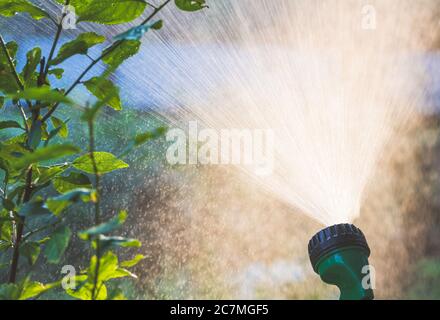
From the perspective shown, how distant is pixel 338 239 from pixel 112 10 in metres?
0.46

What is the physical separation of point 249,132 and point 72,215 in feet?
5.87

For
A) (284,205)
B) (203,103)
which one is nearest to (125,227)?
(203,103)

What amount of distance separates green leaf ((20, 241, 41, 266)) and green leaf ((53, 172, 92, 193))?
6 centimetres

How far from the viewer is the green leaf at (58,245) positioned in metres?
0.36

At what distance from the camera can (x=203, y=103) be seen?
5305mm

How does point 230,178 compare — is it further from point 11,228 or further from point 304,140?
point 11,228

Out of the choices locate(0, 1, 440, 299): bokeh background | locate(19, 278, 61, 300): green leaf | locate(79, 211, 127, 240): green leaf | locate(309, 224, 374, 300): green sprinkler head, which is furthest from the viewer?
locate(0, 1, 440, 299): bokeh background

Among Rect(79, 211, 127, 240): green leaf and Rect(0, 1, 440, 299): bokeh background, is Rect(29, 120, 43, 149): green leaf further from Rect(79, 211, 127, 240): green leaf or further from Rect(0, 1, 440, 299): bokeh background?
Rect(0, 1, 440, 299): bokeh background

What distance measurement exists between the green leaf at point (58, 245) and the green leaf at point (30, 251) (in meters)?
0.10

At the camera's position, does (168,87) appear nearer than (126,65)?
No

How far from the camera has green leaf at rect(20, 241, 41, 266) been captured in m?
0.47

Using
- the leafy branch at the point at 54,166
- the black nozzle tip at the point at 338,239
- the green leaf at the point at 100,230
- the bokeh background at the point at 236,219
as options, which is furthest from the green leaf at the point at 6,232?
the bokeh background at the point at 236,219

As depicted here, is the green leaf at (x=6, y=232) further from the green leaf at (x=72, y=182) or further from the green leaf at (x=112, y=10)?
the green leaf at (x=112, y=10)

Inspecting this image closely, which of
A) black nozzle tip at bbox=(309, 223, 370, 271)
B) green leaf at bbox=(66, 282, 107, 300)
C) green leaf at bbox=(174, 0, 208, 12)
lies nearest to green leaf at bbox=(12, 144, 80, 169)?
green leaf at bbox=(66, 282, 107, 300)
